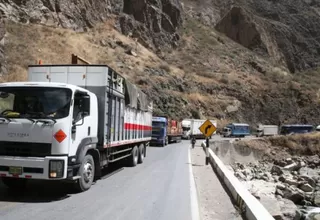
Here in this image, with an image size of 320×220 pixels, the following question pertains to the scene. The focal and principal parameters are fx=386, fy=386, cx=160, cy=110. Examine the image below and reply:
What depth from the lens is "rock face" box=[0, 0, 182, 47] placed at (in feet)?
173

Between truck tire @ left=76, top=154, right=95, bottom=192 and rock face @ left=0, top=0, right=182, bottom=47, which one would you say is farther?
rock face @ left=0, top=0, right=182, bottom=47

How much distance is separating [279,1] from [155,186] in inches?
5350

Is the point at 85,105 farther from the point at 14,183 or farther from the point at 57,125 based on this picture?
the point at 14,183

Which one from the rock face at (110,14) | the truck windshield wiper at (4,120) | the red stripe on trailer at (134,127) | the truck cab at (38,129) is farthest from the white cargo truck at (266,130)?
the truck windshield wiper at (4,120)

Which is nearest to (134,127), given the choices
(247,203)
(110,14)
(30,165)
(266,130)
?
(30,165)

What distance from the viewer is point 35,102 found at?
28.8 feet

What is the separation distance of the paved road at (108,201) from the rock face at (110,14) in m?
45.3

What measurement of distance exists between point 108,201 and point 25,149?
2.21m

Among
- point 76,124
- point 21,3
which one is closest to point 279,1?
point 21,3

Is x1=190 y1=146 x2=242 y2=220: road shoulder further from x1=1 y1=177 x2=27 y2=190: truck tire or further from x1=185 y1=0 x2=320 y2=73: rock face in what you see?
x1=185 y1=0 x2=320 y2=73: rock face

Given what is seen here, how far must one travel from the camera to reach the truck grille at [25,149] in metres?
8.43

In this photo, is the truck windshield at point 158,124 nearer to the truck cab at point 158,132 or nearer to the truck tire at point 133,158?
the truck cab at point 158,132

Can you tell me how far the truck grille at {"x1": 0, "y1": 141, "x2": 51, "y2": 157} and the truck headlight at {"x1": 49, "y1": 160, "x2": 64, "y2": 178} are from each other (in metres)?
0.24

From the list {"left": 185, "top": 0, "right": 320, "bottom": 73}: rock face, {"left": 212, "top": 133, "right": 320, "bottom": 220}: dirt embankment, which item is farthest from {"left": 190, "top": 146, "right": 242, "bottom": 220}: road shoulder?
{"left": 185, "top": 0, "right": 320, "bottom": 73}: rock face
